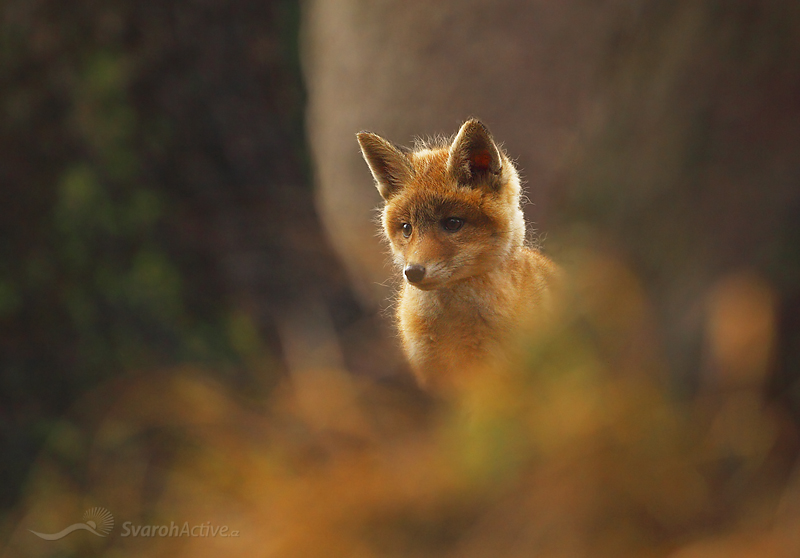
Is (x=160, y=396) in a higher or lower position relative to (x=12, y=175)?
lower

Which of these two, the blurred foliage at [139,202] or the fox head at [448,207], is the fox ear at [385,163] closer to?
the fox head at [448,207]

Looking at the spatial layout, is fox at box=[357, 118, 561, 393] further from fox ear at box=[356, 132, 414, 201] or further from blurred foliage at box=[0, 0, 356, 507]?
blurred foliage at box=[0, 0, 356, 507]

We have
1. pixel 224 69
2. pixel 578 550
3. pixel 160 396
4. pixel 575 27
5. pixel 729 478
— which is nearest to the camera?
pixel 578 550

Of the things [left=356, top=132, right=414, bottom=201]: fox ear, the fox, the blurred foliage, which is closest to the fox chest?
the fox

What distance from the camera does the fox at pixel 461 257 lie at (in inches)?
30.5

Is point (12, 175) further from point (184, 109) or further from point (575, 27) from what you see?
point (575, 27)

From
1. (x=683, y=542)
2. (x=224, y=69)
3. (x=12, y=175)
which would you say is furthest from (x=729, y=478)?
(x=12, y=175)

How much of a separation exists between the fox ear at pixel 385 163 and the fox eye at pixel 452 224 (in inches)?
2.7

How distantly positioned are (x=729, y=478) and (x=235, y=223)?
3.10m

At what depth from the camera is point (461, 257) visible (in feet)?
2.69

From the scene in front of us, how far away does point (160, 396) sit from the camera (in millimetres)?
4113

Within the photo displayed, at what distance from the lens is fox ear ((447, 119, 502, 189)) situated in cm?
72

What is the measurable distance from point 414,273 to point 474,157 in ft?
0.49

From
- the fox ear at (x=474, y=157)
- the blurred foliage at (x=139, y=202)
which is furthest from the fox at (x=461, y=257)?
the blurred foliage at (x=139, y=202)
